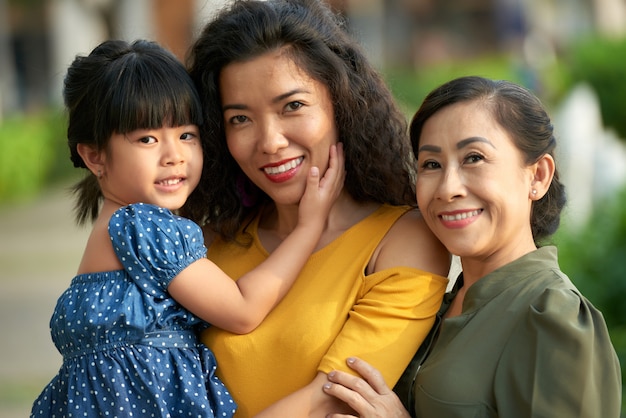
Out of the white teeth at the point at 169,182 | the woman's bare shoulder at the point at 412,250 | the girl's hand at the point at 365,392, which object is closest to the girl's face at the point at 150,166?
the white teeth at the point at 169,182

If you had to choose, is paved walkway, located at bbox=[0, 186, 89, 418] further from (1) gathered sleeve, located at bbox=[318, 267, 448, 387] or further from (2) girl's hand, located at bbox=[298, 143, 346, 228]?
(1) gathered sleeve, located at bbox=[318, 267, 448, 387]

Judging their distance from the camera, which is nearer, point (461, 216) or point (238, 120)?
point (461, 216)

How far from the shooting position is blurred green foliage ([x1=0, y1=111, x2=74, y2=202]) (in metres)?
14.7

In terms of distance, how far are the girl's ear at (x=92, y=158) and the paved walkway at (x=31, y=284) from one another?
0.74 m

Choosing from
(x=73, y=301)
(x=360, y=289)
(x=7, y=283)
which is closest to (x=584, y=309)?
(x=360, y=289)

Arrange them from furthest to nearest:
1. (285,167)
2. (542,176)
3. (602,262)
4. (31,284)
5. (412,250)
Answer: (31,284) < (602,262) < (285,167) < (412,250) < (542,176)

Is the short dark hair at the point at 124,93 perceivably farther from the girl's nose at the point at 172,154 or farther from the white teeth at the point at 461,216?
the white teeth at the point at 461,216

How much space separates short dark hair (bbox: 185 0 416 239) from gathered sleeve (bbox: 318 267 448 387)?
37 centimetres

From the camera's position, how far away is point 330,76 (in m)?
2.99

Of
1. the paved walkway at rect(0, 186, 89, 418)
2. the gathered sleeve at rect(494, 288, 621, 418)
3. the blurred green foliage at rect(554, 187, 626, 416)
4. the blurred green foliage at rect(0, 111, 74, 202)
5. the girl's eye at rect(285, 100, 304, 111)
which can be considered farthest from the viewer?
the blurred green foliage at rect(0, 111, 74, 202)

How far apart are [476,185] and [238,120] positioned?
2.66 ft

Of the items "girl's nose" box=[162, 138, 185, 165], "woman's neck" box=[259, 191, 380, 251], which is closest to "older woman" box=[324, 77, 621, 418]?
"woman's neck" box=[259, 191, 380, 251]

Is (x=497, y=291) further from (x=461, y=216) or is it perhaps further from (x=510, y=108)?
(x=510, y=108)

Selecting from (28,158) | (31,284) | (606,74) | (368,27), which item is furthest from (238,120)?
(368,27)
